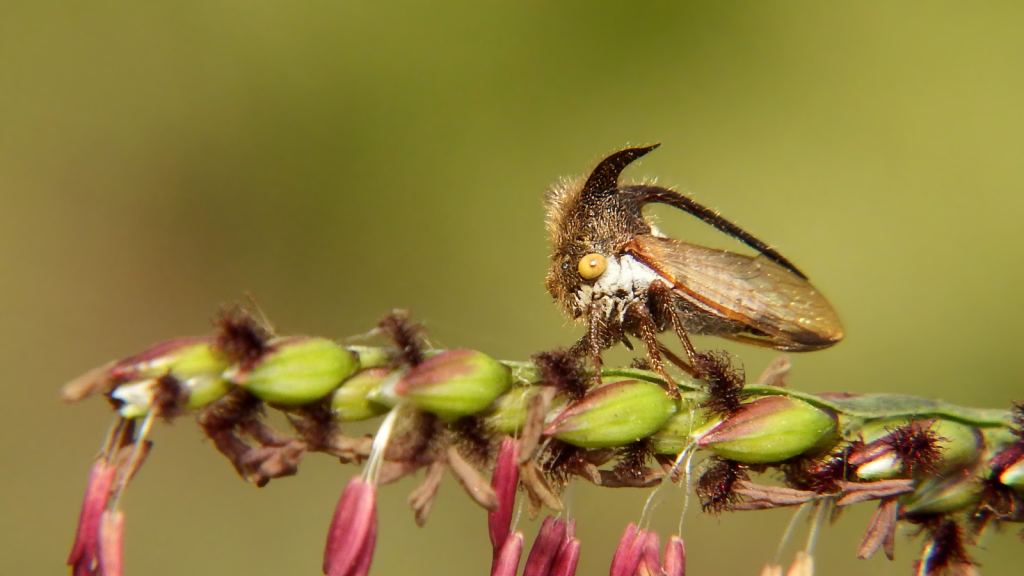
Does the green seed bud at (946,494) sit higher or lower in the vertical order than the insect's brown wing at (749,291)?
lower

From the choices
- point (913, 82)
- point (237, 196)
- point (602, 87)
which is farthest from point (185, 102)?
point (913, 82)

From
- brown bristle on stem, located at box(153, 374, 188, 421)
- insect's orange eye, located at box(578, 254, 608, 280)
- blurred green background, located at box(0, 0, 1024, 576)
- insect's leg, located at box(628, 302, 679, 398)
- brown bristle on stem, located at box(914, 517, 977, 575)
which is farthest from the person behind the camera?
blurred green background, located at box(0, 0, 1024, 576)

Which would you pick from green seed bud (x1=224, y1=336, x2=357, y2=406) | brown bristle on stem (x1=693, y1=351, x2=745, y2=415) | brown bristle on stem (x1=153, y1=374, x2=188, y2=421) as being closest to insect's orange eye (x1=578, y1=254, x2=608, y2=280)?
brown bristle on stem (x1=693, y1=351, x2=745, y2=415)

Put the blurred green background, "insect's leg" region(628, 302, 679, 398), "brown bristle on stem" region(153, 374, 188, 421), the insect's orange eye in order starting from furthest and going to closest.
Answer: the blurred green background → the insect's orange eye → "insect's leg" region(628, 302, 679, 398) → "brown bristle on stem" region(153, 374, 188, 421)

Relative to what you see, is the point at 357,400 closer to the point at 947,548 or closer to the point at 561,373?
the point at 561,373

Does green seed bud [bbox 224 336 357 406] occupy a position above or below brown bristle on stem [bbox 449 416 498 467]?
above

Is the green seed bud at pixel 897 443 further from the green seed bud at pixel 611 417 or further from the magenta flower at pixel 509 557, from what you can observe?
the magenta flower at pixel 509 557

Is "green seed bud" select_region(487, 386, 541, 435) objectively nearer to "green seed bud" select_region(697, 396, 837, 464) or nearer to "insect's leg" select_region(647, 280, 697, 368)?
"green seed bud" select_region(697, 396, 837, 464)

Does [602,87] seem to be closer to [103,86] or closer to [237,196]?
[237,196]

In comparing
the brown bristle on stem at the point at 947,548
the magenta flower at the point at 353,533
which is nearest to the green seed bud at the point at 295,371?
the magenta flower at the point at 353,533
